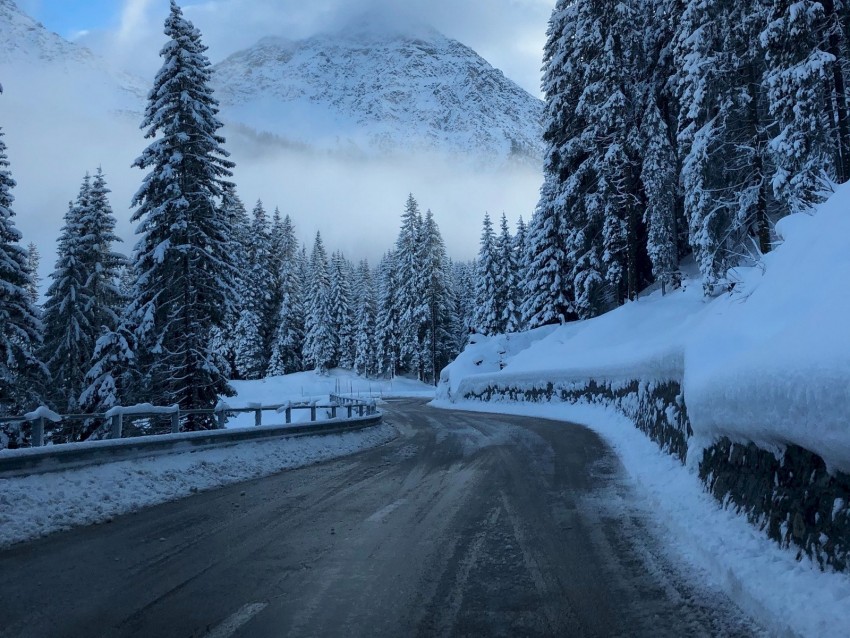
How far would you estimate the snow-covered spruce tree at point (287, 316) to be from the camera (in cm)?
7912

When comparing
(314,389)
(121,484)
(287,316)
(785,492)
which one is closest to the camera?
(785,492)

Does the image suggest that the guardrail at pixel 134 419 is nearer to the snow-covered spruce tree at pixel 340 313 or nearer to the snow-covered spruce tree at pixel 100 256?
the snow-covered spruce tree at pixel 100 256

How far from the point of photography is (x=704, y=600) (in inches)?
175

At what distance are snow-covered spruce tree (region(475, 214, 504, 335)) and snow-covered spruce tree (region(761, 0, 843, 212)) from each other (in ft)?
136

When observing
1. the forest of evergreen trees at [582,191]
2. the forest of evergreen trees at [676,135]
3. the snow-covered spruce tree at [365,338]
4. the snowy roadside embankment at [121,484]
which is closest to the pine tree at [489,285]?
the forest of evergreen trees at [582,191]

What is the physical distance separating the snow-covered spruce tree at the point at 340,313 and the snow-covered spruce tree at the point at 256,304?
871 centimetres

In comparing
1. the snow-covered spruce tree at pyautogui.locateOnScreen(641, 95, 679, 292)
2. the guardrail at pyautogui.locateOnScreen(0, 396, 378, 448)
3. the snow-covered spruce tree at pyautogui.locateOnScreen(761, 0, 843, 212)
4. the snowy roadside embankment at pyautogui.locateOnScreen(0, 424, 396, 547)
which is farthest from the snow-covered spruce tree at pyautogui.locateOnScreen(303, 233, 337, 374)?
→ the snowy roadside embankment at pyautogui.locateOnScreen(0, 424, 396, 547)

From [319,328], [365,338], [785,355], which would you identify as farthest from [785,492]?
[365,338]

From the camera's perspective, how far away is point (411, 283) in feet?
248

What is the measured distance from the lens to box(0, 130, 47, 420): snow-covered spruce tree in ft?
80.2

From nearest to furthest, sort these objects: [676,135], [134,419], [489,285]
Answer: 1. [134,419]
2. [676,135]
3. [489,285]

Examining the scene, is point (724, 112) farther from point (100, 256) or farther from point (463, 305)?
point (463, 305)

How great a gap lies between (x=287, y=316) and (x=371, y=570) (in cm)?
7626

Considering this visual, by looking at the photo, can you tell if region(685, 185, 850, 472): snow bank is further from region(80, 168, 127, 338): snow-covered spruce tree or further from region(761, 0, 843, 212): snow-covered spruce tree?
region(80, 168, 127, 338): snow-covered spruce tree
